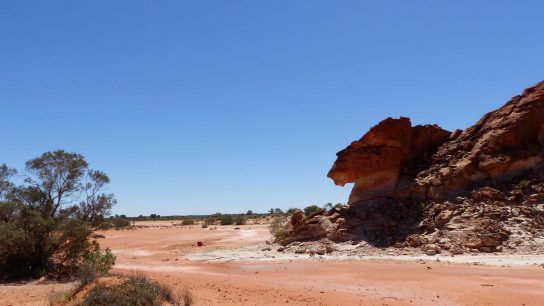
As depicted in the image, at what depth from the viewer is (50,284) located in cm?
1309

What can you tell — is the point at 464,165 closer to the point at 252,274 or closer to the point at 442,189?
the point at 442,189

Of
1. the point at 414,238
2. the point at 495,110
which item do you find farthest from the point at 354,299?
the point at 495,110

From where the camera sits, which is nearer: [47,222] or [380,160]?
[47,222]

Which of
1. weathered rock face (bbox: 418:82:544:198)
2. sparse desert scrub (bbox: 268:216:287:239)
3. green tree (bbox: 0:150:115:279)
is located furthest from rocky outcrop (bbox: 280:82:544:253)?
green tree (bbox: 0:150:115:279)

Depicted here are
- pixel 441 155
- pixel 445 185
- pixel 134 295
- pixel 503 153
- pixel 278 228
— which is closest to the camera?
pixel 134 295

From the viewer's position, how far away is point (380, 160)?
77.4 feet

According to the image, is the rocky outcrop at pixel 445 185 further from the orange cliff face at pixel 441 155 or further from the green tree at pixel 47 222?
the green tree at pixel 47 222

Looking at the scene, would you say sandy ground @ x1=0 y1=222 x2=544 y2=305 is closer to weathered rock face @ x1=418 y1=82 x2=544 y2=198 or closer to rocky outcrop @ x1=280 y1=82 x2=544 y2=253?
rocky outcrop @ x1=280 y1=82 x2=544 y2=253

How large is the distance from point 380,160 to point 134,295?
17.4m

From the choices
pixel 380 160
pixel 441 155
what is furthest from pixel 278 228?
pixel 441 155

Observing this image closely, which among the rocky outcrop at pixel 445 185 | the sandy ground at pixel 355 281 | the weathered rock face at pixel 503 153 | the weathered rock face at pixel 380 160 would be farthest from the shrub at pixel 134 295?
the weathered rock face at pixel 503 153

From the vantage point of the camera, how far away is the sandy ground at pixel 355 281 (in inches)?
404

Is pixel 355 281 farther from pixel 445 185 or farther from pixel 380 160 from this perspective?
pixel 380 160

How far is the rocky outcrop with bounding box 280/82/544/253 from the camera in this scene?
62.7ft
